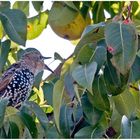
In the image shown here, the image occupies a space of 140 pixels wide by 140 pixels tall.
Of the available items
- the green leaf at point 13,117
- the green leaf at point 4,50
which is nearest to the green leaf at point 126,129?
the green leaf at point 13,117

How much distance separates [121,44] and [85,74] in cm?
14

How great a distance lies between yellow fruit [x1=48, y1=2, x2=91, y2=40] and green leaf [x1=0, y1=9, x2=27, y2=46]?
Result: 154 millimetres

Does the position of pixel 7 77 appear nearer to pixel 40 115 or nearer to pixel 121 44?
pixel 40 115

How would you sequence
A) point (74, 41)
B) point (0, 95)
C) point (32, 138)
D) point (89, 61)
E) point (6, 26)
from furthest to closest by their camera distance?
point (0, 95)
point (74, 41)
point (6, 26)
point (32, 138)
point (89, 61)

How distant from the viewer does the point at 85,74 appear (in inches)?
63.4

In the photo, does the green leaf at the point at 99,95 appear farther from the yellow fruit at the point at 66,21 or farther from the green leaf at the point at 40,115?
the yellow fruit at the point at 66,21

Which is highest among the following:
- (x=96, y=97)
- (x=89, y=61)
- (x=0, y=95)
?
(x=89, y=61)

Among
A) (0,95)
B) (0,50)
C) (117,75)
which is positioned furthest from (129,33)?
→ (0,95)

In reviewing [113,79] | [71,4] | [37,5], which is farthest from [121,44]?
[37,5]

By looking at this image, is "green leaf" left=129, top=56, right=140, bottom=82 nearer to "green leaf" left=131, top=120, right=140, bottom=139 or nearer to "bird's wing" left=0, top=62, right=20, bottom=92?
"green leaf" left=131, top=120, right=140, bottom=139

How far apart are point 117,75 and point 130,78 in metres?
0.04

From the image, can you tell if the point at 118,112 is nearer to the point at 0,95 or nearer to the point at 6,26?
the point at 6,26

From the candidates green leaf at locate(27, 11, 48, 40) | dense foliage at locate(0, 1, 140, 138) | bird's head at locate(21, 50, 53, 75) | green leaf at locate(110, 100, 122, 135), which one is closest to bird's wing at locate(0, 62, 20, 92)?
bird's head at locate(21, 50, 53, 75)

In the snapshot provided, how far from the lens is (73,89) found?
1.74 metres
